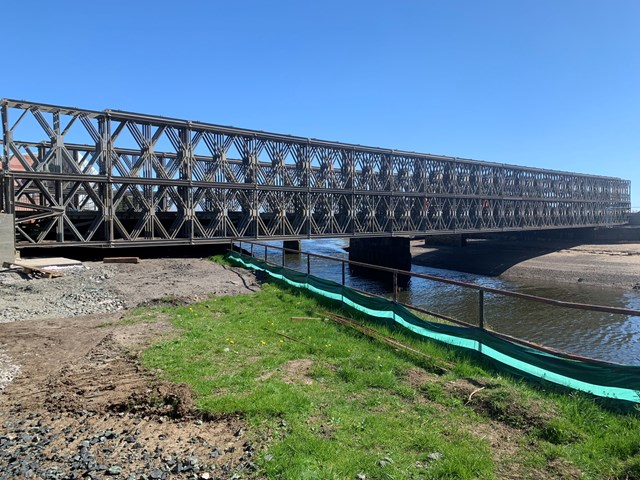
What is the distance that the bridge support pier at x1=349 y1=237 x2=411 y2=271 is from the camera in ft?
150

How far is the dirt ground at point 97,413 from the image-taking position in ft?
14.9

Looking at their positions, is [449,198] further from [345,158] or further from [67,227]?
[67,227]

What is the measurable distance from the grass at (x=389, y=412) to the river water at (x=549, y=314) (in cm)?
975

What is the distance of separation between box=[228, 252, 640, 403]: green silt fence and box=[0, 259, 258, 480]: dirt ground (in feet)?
15.7

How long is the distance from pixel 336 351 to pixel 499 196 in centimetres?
5552

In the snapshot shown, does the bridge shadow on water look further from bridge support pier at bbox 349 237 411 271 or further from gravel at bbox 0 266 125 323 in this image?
gravel at bbox 0 266 125 323

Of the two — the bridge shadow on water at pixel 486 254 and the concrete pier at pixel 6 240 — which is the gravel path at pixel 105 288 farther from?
the bridge shadow on water at pixel 486 254

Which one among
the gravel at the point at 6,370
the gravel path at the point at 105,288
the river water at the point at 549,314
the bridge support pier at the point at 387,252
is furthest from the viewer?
the bridge support pier at the point at 387,252

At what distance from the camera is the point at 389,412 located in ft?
19.2

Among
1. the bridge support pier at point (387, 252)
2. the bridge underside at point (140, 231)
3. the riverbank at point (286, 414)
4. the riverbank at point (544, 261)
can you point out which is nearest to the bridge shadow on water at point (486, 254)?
the riverbank at point (544, 261)

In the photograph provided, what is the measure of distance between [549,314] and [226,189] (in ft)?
77.3

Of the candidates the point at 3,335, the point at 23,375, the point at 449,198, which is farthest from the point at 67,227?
the point at 449,198

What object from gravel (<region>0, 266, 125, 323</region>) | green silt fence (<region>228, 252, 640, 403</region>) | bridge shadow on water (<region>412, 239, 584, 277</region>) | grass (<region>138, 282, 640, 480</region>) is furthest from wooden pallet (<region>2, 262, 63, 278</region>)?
bridge shadow on water (<region>412, 239, 584, 277</region>)

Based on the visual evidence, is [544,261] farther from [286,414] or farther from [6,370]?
[6,370]
